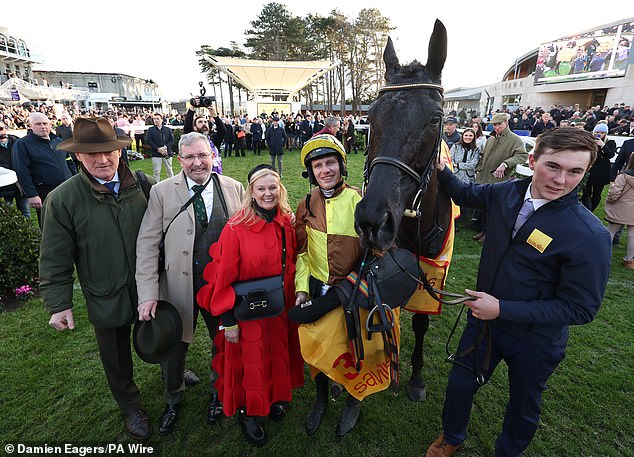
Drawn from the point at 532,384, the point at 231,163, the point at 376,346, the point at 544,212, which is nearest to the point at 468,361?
Answer: the point at 532,384

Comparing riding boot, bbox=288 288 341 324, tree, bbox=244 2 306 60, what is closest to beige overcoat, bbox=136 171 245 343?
riding boot, bbox=288 288 341 324

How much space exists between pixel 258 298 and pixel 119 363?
4.58 feet

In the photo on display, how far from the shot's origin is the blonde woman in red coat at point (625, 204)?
18.6ft

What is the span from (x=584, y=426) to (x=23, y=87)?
5406cm

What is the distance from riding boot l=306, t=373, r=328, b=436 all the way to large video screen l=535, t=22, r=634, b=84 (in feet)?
141

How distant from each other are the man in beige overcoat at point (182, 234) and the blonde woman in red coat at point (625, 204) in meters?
6.78

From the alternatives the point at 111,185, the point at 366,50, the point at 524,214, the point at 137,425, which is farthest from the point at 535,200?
the point at 366,50

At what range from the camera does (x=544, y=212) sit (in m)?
1.79

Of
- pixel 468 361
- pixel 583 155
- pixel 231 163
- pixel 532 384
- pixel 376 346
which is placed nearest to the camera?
pixel 583 155

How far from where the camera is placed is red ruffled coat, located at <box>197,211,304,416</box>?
7.67 feet

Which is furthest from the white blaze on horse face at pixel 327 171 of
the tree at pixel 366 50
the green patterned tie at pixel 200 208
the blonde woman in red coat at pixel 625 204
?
the tree at pixel 366 50

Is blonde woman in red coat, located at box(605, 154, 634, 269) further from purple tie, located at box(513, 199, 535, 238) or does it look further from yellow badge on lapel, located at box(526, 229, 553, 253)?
yellow badge on lapel, located at box(526, 229, 553, 253)

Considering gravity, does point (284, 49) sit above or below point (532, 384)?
above

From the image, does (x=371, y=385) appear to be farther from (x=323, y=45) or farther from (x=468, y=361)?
(x=323, y=45)
